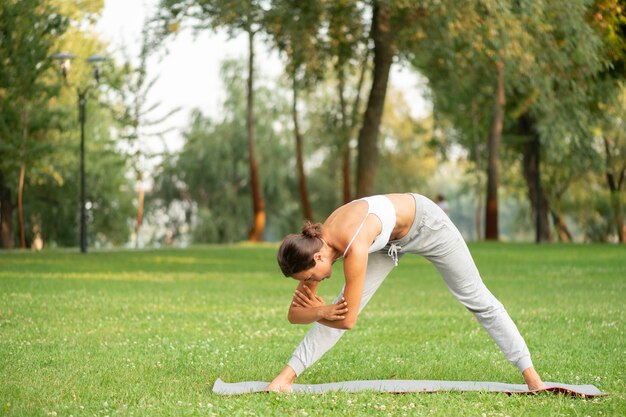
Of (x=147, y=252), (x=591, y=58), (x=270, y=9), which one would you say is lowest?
(x=147, y=252)

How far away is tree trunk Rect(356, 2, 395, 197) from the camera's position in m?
25.6

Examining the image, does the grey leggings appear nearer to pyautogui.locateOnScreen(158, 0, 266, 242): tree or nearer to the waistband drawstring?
the waistband drawstring

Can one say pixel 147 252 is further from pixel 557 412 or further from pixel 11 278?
pixel 557 412

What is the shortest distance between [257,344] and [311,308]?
144 inches

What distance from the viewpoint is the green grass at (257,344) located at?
686 cm

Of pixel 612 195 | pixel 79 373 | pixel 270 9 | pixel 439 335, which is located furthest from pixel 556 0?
pixel 612 195

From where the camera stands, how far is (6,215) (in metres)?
44.5

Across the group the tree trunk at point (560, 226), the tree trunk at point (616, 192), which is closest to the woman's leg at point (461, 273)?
the tree trunk at point (616, 192)

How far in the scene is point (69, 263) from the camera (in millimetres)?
24938

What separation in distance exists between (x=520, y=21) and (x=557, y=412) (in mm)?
16187

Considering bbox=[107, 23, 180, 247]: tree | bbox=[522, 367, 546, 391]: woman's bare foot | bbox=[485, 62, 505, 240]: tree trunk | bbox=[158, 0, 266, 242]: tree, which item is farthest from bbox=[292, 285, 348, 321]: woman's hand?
bbox=[107, 23, 180, 247]: tree

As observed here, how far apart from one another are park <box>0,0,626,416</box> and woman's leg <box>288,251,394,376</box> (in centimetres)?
5

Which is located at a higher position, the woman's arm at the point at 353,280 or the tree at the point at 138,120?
the tree at the point at 138,120

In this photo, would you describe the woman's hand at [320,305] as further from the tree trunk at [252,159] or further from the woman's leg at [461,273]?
the tree trunk at [252,159]
